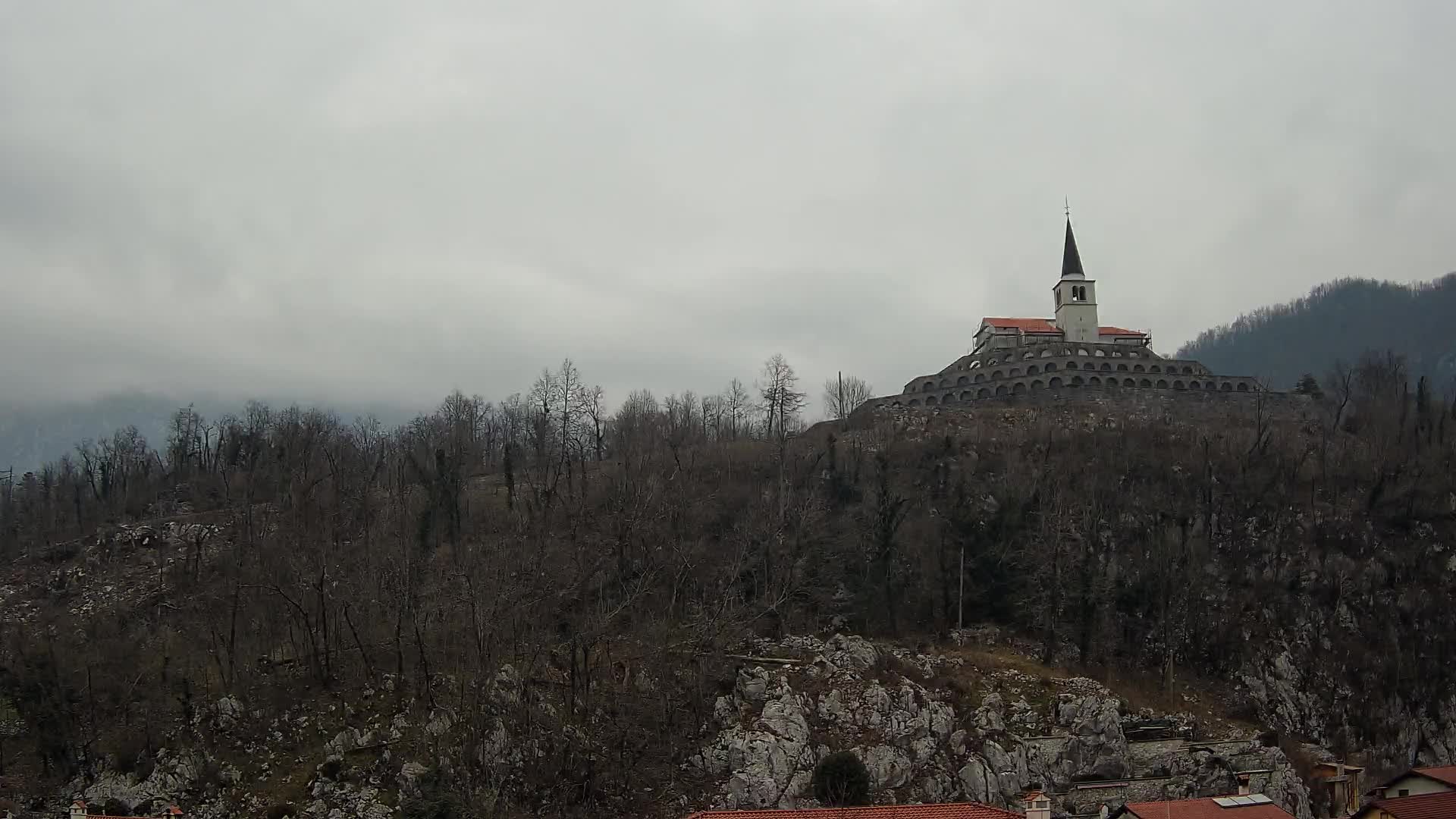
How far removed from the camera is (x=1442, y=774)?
95.2ft

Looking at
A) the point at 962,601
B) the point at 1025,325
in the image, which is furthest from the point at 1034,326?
the point at 962,601

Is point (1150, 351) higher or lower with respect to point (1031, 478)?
higher

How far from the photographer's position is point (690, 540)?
51.1m

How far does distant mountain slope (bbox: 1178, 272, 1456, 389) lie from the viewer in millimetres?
143500

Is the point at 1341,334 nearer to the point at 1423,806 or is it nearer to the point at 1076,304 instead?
the point at 1076,304

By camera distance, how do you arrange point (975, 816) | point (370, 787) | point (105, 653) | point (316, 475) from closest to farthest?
point (975, 816)
point (370, 787)
point (105, 653)
point (316, 475)

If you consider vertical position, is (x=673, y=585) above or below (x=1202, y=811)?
above

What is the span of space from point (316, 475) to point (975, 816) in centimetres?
4700

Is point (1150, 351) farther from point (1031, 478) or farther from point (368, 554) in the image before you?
point (368, 554)

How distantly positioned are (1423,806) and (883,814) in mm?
13751

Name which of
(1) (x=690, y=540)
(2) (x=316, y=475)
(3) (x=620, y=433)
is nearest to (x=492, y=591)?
Result: (1) (x=690, y=540)

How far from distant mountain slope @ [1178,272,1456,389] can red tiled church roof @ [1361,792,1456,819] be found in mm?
121658

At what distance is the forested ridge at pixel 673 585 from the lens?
3653 cm

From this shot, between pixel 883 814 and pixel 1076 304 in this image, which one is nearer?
pixel 883 814
